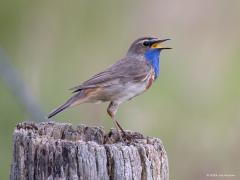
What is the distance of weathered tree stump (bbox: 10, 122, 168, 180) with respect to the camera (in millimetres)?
5547

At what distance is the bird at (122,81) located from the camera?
26.8 feet

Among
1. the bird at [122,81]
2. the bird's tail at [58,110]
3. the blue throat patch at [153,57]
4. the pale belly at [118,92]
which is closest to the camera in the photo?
the bird's tail at [58,110]

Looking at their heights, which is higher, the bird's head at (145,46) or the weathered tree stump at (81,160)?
the bird's head at (145,46)

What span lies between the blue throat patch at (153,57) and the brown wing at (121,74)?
9cm

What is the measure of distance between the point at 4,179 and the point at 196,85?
3023 mm

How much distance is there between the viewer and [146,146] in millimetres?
5922

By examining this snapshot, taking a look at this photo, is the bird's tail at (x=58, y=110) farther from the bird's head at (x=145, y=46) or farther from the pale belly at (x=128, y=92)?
the bird's head at (x=145, y=46)

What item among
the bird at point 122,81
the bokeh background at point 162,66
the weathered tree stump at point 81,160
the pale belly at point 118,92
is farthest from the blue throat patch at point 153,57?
the weathered tree stump at point 81,160

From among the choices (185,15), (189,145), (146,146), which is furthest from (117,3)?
(146,146)

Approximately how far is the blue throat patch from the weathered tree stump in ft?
10.2

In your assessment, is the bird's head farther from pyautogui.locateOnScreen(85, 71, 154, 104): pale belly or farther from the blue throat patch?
pyautogui.locateOnScreen(85, 71, 154, 104): pale belly

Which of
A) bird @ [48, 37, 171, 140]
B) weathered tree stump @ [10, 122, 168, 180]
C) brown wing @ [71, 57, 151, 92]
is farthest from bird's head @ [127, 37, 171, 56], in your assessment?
weathered tree stump @ [10, 122, 168, 180]

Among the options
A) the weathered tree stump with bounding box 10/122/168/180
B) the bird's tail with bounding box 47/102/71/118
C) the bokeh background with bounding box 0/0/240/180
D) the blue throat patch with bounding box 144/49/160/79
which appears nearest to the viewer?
the weathered tree stump with bounding box 10/122/168/180

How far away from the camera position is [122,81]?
8492 mm
